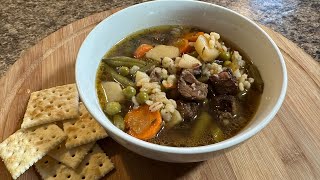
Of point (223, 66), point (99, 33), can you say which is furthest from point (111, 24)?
point (223, 66)

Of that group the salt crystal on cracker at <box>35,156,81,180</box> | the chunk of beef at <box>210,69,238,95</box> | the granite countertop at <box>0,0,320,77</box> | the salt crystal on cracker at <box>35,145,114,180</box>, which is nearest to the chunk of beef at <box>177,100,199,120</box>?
the chunk of beef at <box>210,69,238,95</box>

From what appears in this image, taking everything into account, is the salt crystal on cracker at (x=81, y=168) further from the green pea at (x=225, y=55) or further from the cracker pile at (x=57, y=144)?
the green pea at (x=225, y=55)

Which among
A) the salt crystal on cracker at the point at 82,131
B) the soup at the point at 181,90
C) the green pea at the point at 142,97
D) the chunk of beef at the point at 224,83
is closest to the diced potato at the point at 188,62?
the soup at the point at 181,90

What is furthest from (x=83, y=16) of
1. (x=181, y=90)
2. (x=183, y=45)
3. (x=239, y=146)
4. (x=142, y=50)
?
(x=239, y=146)

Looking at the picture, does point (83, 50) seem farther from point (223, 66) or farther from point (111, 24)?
point (223, 66)

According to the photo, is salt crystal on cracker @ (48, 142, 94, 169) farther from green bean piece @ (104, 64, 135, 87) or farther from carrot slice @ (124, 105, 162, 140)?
green bean piece @ (104, 64, 135, 87)

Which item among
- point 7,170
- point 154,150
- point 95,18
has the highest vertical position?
point 154,150

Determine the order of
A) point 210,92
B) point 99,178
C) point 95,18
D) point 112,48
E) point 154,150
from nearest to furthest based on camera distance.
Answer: point 154,150 < point 99,178 < point 210,92 < point 112,48 < point 95,18
